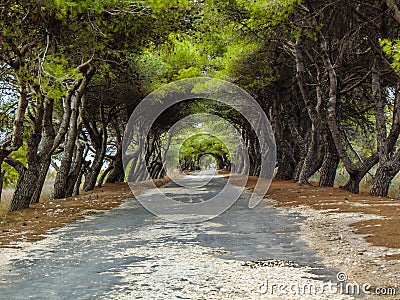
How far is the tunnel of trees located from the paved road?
3956 mm

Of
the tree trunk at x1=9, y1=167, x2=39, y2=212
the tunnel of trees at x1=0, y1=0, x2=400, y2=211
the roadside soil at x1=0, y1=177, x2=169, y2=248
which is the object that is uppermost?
the tunnel of trees at x1=0, y1=0, x2=400, y2=211

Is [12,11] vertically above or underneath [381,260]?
above

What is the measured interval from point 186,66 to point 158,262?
2246 cm

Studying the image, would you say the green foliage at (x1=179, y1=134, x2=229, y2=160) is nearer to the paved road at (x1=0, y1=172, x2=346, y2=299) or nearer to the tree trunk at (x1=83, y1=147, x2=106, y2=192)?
the tree trunk at (x1=83, y1=147, x2=106, y2=192)

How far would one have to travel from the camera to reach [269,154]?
3241 cm

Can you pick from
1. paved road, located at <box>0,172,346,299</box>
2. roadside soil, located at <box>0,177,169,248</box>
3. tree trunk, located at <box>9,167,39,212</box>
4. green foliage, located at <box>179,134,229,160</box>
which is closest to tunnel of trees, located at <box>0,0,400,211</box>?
tree trunk, located at <box>9,167,39,212</box>

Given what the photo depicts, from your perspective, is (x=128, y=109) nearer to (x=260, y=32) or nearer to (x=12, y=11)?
(x=260, y=32)

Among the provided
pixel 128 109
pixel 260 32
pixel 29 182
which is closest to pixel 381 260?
pixel 29 182

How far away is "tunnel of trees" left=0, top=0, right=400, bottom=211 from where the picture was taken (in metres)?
12.1

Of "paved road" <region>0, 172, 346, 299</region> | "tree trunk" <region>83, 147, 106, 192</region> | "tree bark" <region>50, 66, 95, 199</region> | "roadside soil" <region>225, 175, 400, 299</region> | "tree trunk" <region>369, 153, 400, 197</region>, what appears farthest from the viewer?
"tree trunk" <region>83, 147, 106, 192</region>

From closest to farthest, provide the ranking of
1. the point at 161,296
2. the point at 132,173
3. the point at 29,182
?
1. the point at 161,296
2. the point at 29,182
3. the point at 132,173

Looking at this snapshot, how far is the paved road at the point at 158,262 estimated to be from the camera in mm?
5234

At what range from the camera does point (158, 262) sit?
6656mm

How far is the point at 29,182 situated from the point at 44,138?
5.15 ft
